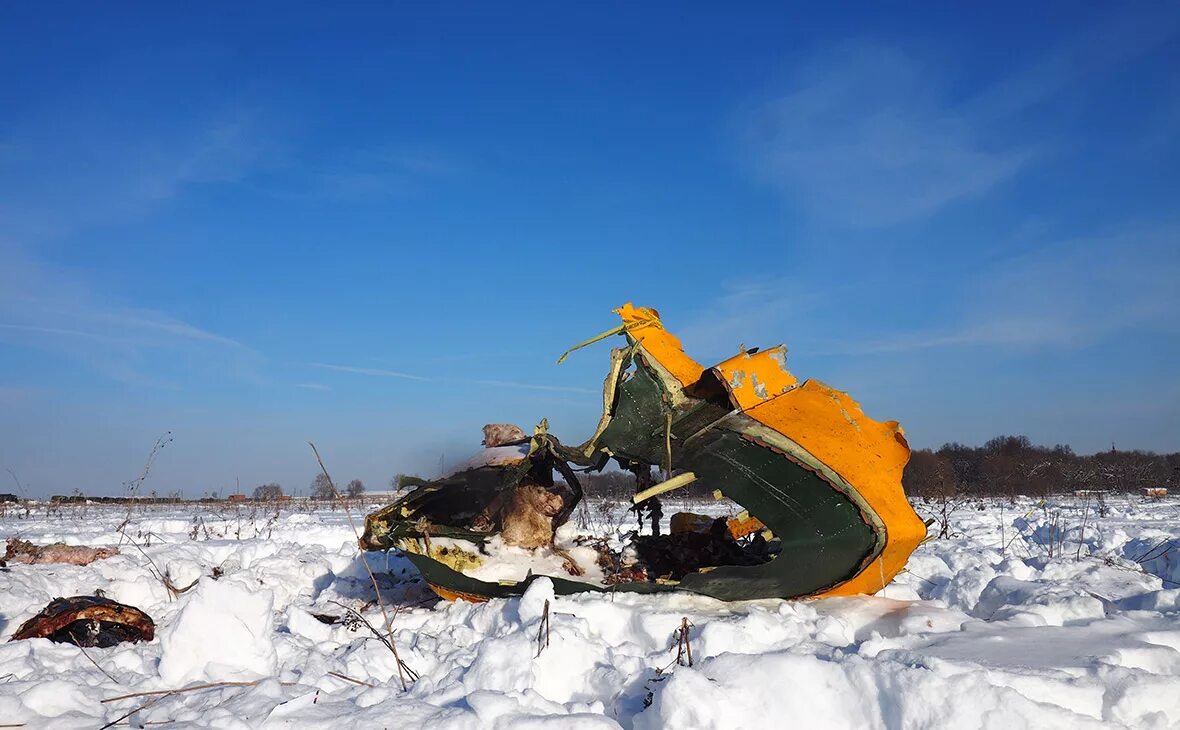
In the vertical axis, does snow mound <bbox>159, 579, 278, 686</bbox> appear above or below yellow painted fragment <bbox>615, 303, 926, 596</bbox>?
below

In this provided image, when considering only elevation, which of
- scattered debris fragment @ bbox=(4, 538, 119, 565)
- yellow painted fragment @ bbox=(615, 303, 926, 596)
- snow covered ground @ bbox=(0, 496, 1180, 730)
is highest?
yellow painted fragment @ bbox=(615, 303, 926, 596)

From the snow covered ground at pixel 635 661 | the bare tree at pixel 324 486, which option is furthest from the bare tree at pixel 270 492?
the snow covered ground at pixel 635 661

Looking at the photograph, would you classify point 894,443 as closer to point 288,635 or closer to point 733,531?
point 733,531

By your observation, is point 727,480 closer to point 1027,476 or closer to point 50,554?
point 50,554

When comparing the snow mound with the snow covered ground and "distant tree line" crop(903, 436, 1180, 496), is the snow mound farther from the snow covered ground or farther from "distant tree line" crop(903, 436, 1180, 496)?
"distant tree line" crop(903, 436, 1180, 496)

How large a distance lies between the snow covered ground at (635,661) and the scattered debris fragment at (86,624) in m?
0.26

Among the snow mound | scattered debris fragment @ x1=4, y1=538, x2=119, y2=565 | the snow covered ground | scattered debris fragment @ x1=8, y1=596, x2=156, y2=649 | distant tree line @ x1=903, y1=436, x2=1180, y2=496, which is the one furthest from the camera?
distant tree line @ x1=903, y1=436, x2=1180, y2=496

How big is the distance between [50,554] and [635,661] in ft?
17.0

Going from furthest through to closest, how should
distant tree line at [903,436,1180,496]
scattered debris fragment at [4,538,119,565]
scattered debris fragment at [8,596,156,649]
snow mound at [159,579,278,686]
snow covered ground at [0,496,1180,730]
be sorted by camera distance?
distant tree line at [903,436,1180,496], scattered debris fragment at [4,538,119,565], scattered debris fragment at [8,596,156,649], snow mound at [159,579,278,686], snow covered ground at [0,496,1180,730]

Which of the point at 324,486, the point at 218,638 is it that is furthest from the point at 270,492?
the point at 218,638

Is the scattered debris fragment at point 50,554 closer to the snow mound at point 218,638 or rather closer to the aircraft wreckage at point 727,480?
the aircraft wreckage at point 727,480

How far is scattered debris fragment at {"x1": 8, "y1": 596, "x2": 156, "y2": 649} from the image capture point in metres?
3.71

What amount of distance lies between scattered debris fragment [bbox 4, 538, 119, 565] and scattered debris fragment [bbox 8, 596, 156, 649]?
87.8 inches

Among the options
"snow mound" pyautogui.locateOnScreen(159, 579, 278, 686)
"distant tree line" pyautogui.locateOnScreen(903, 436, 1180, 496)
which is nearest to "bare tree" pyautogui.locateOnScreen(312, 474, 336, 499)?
"snow mound" pyautogui.locateOnScreen(159, 579, 278, 686)
